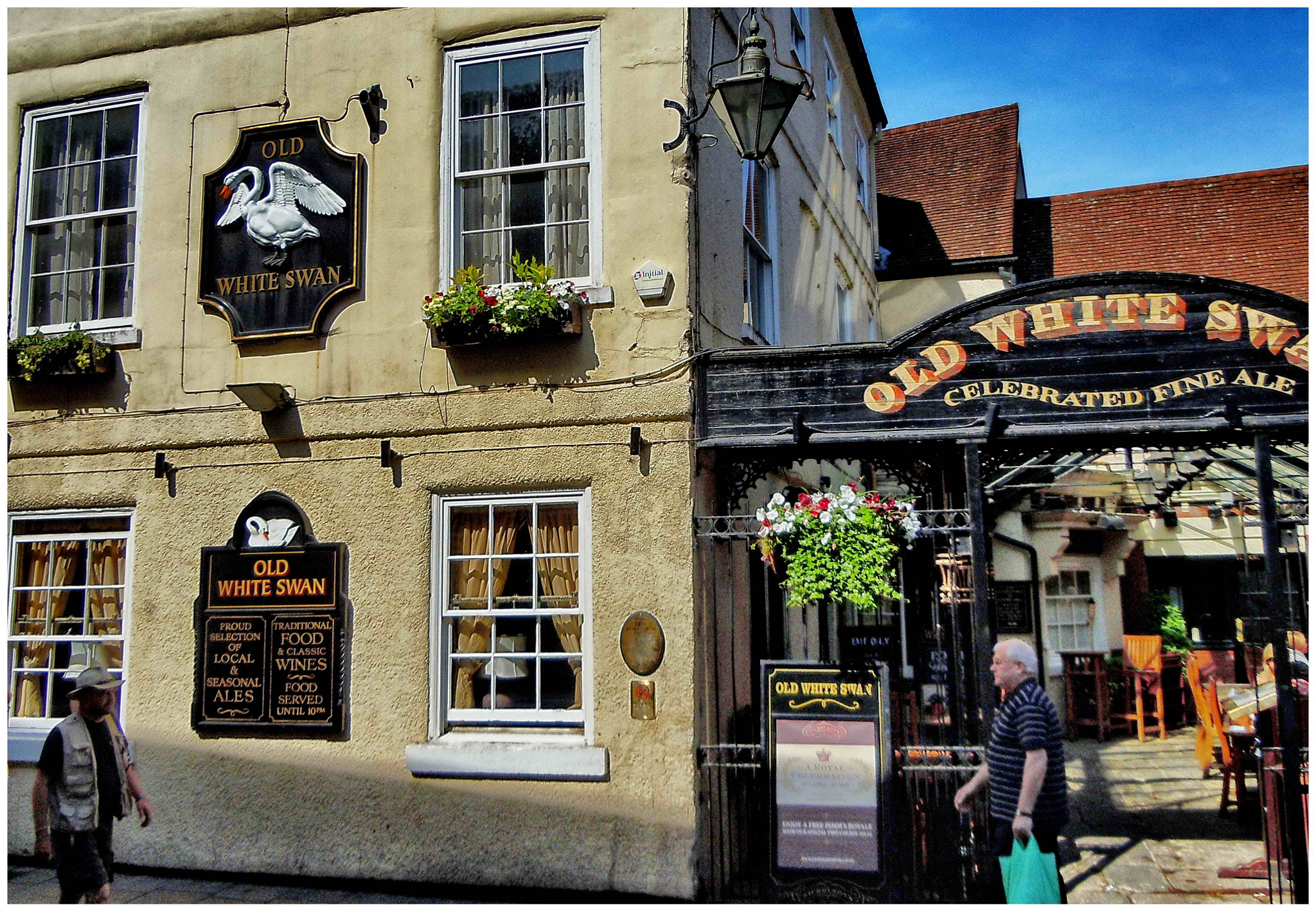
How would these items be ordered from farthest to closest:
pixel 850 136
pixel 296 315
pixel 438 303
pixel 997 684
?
pixel 850 136
pixel 296 315
pixel 438 303
pixel 997 684

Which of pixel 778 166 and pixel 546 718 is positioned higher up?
pixel 778 166

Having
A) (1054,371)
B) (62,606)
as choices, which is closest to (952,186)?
(1054,371)

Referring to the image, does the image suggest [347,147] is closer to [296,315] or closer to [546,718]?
[296,315]

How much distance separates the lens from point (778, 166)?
9.64 meters

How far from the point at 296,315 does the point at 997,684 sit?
5701mm

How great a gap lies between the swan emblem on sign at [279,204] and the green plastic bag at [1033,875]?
21.3 ft

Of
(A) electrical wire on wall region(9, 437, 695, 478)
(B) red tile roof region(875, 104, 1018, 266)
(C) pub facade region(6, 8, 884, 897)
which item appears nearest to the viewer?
(C) pub facade region(6, 8, 884, 897)

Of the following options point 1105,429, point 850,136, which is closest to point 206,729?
point 1105,429

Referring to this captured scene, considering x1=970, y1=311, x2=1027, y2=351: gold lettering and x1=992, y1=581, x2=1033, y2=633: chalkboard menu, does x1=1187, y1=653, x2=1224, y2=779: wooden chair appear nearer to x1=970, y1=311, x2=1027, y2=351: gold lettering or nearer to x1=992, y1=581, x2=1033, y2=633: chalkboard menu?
x1=992, y1=581, x2=1033, y2=633: chalkboard menu

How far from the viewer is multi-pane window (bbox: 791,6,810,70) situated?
424 inches

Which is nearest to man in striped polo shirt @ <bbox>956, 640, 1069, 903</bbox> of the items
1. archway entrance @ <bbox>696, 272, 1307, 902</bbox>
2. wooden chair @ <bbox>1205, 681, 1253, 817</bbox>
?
archway entrance @ <bbox>696, 272, 1307, 902</bbox>

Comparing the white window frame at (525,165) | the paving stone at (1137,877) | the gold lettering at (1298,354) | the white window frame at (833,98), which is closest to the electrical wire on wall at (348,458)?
the white window frame at (525,165)

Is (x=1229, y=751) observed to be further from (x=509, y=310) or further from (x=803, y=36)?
(x=803, y=36)

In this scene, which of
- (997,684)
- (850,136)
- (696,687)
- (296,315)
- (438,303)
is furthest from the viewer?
(850,136)
